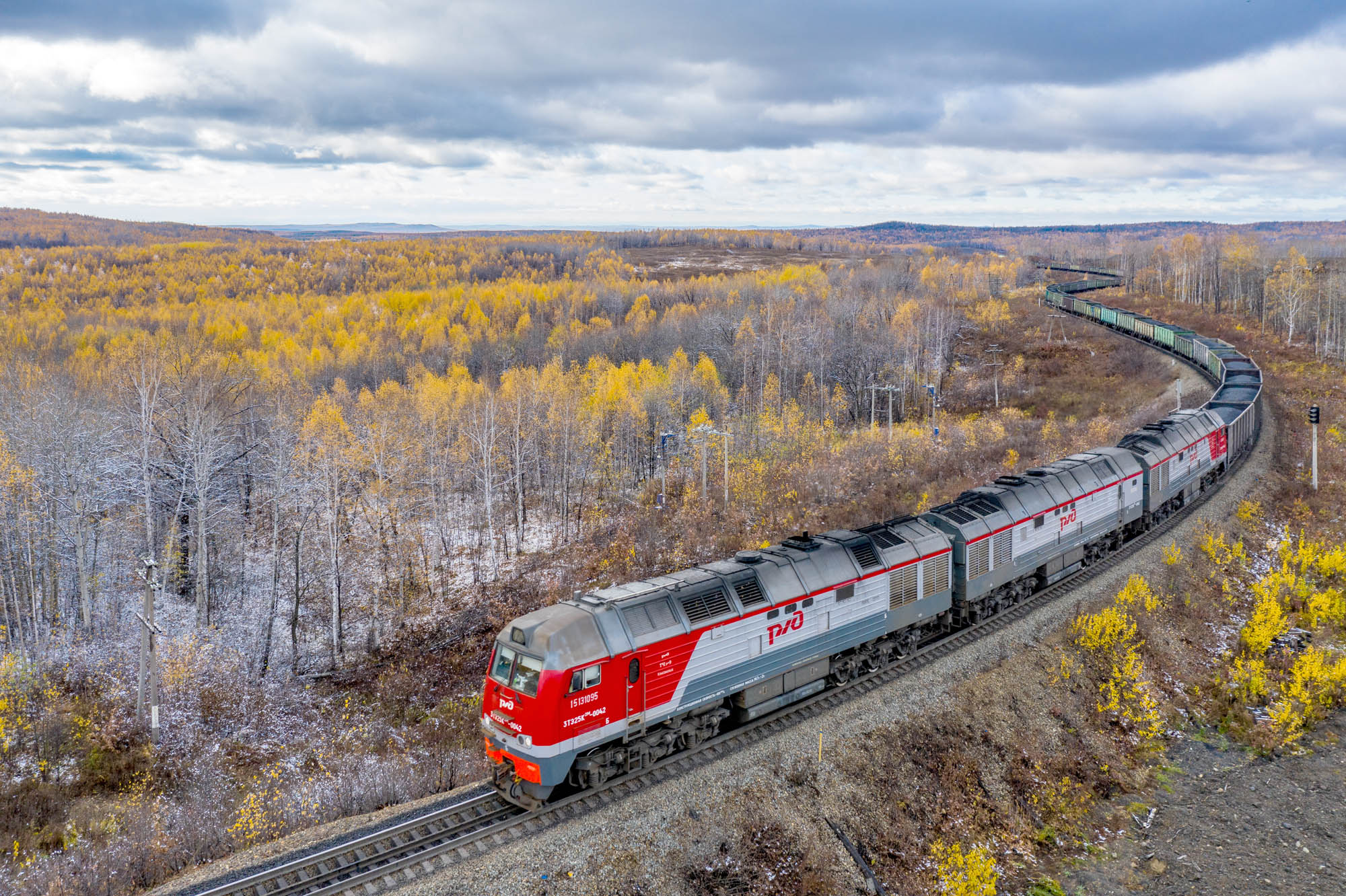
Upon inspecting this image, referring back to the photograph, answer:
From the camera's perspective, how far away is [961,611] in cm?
2542

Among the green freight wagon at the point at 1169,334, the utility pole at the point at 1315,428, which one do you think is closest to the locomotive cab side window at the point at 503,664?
the utility pole at the point at 1315,428

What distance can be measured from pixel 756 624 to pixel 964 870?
741 centimetres

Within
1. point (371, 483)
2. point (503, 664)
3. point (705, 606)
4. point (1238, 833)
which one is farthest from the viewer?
point (371, 483)

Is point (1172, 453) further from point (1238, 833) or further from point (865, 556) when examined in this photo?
A: point (865, 556)

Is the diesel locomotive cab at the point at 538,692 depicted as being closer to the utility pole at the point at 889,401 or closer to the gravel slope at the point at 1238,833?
the gravel slope at the point at 1238,833

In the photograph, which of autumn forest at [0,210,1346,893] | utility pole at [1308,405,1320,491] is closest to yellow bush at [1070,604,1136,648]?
autumn forest at [0,210,1346,893]

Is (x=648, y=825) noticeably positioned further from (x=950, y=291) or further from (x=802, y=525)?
(x=950, y=291)

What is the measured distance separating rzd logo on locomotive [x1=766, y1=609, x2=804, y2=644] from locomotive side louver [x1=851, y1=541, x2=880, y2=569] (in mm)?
2763

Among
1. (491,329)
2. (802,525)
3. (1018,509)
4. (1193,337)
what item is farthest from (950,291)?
(1018,509)

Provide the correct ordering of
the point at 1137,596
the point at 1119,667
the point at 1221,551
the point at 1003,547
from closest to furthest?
the point at 1119,667 < the point at 1003,547 < the point at 1137,596 < the point at 1221,551

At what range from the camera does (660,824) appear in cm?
1617

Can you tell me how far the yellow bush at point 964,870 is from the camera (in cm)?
1672

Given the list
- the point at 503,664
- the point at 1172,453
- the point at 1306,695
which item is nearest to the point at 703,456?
the point at 1172,453

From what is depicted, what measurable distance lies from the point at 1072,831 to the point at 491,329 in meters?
93.9
